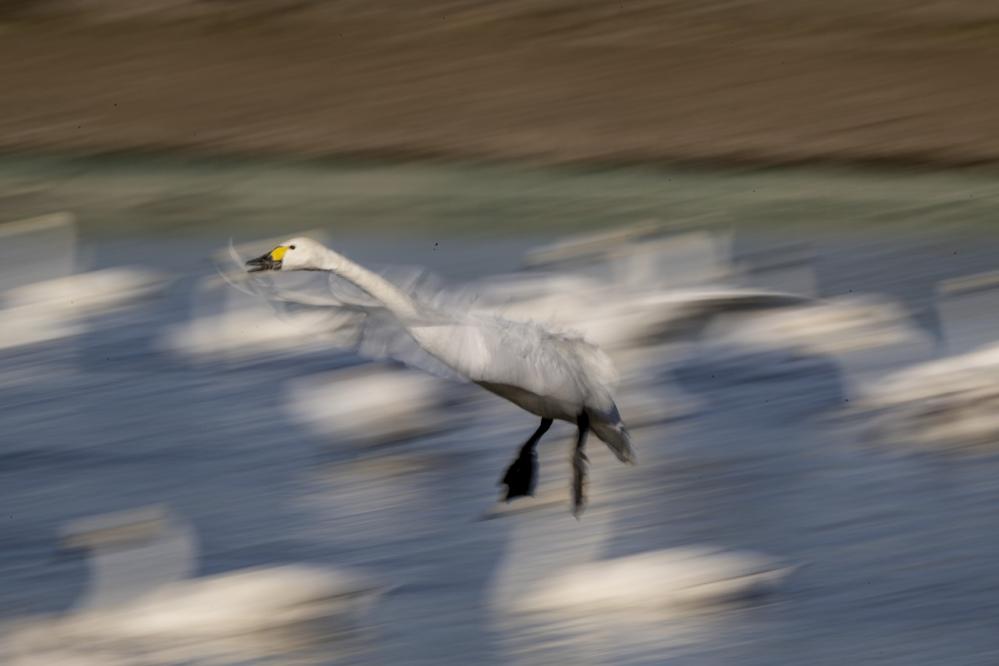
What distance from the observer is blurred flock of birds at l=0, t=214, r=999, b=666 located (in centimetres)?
320

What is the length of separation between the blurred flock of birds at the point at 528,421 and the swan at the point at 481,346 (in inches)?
2.0

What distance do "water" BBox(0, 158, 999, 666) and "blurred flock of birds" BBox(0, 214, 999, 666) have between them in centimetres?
3

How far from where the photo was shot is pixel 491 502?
12.1ft

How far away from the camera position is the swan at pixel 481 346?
271 centimetres

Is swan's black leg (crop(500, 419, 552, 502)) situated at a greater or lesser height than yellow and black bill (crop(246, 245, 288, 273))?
lesser

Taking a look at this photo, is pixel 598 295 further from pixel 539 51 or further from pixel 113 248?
pixel 539 51

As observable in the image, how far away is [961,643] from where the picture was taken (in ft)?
9.94

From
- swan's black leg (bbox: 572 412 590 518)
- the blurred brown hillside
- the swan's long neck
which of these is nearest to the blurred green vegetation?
the blurred brown hillside

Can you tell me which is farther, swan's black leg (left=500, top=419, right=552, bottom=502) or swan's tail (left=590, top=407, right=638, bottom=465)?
swan's black leg (left=500, top=419, right=552, bottom=502)

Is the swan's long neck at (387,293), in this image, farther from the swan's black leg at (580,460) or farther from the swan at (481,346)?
the swan's black leg at (580,460)

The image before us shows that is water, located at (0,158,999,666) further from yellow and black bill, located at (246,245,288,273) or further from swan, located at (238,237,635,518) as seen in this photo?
yellow and black bill, located at (246,245,288,273)

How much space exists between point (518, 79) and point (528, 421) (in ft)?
8.86

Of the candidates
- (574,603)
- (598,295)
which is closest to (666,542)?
(574,603)

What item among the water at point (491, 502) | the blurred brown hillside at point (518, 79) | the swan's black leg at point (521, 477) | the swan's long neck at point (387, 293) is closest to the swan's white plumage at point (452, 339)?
the swan's long neck at point (387, 293)
